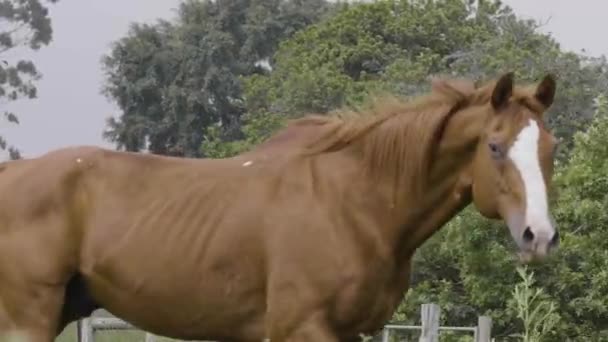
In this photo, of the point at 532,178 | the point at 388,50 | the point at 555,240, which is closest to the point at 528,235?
the point at 555,240

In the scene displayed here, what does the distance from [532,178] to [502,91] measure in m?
0.52

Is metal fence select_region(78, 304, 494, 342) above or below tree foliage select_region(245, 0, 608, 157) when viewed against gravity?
below

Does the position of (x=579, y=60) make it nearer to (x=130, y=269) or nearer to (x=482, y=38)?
(x=482, y=38)

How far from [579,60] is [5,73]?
2401cm

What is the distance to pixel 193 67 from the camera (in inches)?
1934

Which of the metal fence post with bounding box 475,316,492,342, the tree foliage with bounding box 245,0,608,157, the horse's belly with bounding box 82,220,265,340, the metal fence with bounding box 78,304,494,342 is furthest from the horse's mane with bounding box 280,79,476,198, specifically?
the tree foliage with bounding box 245,0,608,157

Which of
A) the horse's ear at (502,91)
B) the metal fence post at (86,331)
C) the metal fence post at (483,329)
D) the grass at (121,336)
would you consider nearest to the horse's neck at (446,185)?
the horse's ear at (502,91)

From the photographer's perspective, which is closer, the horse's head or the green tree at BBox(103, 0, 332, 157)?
the horse's head

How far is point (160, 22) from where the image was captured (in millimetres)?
54062

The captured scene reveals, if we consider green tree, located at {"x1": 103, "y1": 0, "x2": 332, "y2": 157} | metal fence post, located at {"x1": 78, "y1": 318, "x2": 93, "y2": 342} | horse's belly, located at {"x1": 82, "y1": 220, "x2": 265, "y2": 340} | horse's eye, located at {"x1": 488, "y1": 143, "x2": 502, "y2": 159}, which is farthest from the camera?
green tree, located at {"x1": 103, "y1": 0, "x2": 332, "y2": 157}

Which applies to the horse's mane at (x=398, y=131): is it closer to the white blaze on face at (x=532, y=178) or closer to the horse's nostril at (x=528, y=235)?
the white blaze on face at (x=532, y=178)

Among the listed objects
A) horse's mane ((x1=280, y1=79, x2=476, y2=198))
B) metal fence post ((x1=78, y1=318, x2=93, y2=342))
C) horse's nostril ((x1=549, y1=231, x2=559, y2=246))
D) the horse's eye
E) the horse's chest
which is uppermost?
horse's mane ((x1=280, y1=79, x2=476, y2=198))

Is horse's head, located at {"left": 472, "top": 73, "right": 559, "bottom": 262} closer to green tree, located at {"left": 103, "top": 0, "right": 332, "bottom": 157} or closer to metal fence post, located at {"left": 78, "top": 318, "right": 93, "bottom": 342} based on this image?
metal fence post, located at {"left": 78, "top": 318, "right": 93, "bottom": 342}

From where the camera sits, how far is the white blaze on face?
595 centimetres
